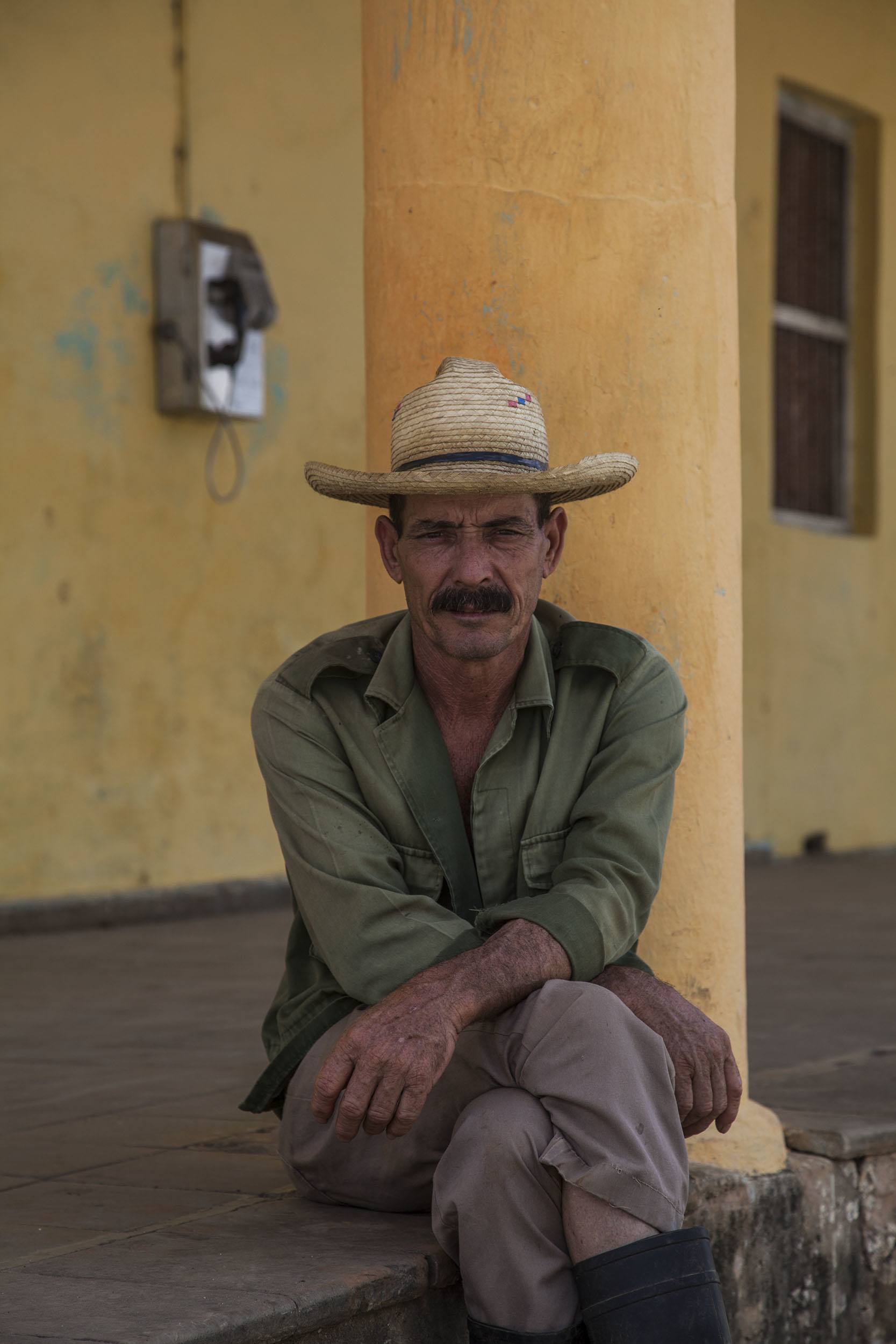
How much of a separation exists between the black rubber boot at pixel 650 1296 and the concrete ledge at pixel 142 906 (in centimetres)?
485

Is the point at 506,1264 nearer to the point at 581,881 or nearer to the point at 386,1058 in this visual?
the point at 386,1058

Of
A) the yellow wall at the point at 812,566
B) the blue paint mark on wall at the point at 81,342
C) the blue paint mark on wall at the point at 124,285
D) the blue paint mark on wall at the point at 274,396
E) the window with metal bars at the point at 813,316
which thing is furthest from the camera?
the window with metal bars at the point at 813,316

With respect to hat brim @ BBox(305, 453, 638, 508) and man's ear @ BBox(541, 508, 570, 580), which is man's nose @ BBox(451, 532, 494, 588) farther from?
man's ear @ BBox(541, 508, 570, 580)

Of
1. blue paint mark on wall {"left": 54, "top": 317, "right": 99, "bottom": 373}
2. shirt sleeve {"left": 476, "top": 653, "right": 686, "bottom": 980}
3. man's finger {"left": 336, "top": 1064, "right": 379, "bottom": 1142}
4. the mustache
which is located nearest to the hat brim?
the mustache

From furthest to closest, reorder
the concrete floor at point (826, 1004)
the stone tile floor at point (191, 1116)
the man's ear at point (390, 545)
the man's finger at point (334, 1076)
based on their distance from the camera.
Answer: the concrete floor at point (826, 1004) → the man's ear at point (390, 545) → the man's finger at point (334, 1076) → the stone tile floor at point (191, 1116)

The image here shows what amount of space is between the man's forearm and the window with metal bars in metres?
8.20

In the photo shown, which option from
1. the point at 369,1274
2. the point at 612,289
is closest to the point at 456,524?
the point at 612,289

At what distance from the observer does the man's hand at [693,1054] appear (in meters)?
2.91

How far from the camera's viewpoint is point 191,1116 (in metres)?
4.04

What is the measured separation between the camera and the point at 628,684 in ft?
10.6

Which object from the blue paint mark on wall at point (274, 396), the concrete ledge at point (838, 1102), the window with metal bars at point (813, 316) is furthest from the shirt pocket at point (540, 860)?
the window with metal bars at point (813, 316)

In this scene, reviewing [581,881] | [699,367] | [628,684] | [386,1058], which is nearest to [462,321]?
[699,367]

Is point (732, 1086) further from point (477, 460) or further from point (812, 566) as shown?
point (812, 566)

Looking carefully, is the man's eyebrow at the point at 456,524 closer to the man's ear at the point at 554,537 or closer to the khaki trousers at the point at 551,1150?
the man's ear at the point at 554,537
